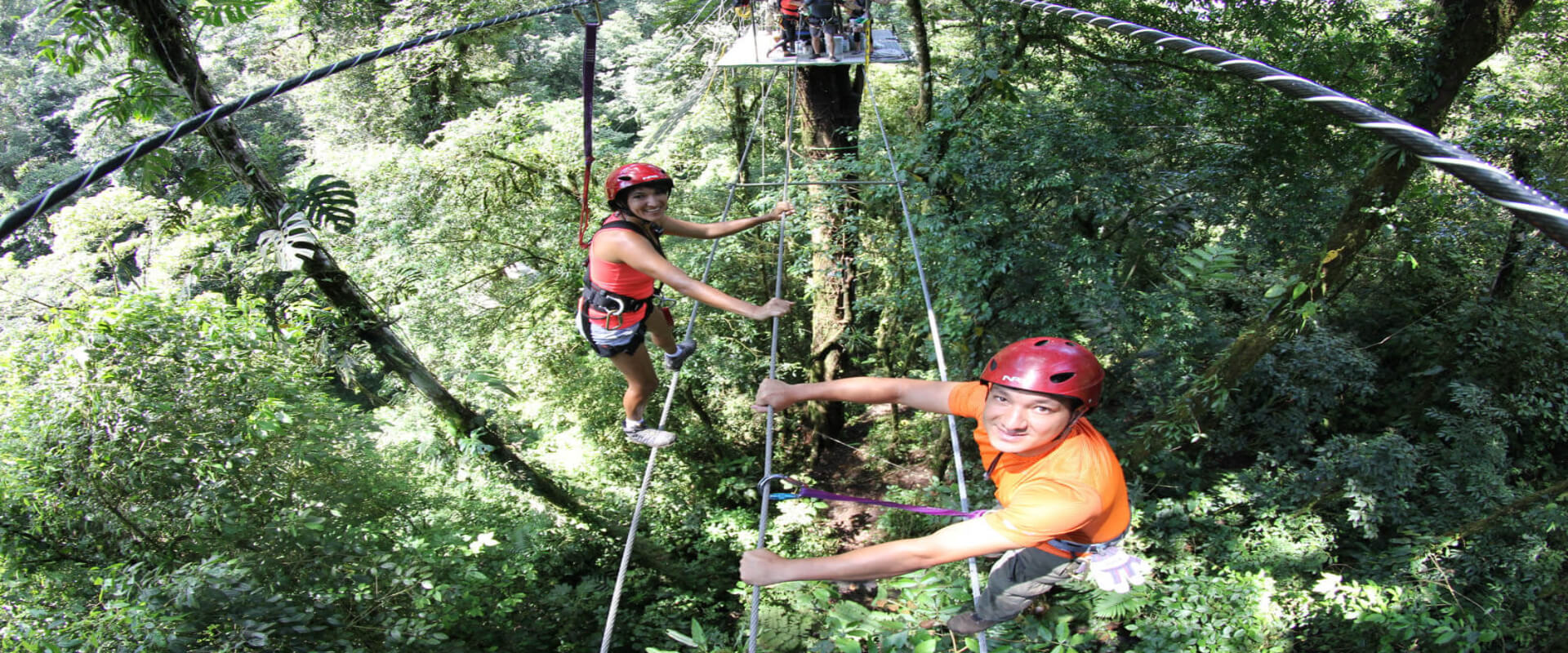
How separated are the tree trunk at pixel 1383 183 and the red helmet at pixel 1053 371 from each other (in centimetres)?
301

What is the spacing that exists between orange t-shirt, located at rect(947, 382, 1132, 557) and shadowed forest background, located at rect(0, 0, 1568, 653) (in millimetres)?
617

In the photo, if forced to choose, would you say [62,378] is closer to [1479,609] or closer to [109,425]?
[109,425]

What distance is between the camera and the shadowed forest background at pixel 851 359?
3396 millimetres

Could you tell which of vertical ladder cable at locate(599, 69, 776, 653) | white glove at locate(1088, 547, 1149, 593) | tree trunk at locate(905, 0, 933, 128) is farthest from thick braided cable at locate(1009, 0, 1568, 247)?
tree trunk at locate(905, 0, 933, 128)

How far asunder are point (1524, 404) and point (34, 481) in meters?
9.35

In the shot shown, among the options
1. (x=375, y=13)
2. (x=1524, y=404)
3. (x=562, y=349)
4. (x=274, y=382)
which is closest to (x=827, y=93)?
(x=562, y=349)

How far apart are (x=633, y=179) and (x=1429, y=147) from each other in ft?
7.31

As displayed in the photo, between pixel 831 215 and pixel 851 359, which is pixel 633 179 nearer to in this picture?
pixel 831 215

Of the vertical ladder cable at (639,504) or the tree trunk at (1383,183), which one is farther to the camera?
the tree trunk at (1383,183)

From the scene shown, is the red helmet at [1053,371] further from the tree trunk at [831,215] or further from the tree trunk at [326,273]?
the tree trunk at [831,215]

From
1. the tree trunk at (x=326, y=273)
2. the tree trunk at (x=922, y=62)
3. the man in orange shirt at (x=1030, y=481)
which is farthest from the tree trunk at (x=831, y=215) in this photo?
the man in orange shirt at (x=1030, y=481)

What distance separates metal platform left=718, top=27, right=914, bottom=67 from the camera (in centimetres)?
535

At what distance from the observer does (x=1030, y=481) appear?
5.24ft

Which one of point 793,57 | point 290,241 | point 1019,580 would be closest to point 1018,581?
point 1019,580
